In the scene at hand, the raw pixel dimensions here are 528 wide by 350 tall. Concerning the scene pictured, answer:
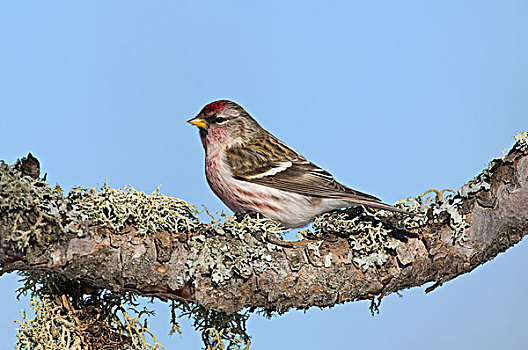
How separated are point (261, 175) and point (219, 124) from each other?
16.8 inches

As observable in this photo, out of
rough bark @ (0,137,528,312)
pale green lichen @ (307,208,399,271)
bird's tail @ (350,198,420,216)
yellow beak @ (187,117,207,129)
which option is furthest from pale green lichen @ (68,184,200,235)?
yellow beak @ (187,117,207,129)

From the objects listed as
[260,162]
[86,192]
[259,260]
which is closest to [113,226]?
[86,192]

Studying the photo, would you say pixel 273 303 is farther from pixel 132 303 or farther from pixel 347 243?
pixel 132 303

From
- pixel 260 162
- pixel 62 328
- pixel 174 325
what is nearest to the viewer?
pixel 62 328

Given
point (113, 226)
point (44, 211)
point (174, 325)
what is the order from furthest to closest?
point (174, 325) < point (113, 226) < point (44, 211)

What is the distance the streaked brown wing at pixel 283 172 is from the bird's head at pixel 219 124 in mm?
98

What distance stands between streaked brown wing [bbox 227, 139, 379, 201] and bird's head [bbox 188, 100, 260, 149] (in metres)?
0.10

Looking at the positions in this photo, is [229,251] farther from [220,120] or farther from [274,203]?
[220,120]

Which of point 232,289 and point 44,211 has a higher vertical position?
point 44,211

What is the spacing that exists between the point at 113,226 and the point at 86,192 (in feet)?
0.54

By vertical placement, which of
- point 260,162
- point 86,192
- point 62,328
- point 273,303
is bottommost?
point 273,303

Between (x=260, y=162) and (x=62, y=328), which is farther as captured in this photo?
(x=260, y=162)

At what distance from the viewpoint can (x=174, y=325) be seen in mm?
2449

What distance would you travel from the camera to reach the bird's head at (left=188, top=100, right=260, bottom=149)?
119 inches
